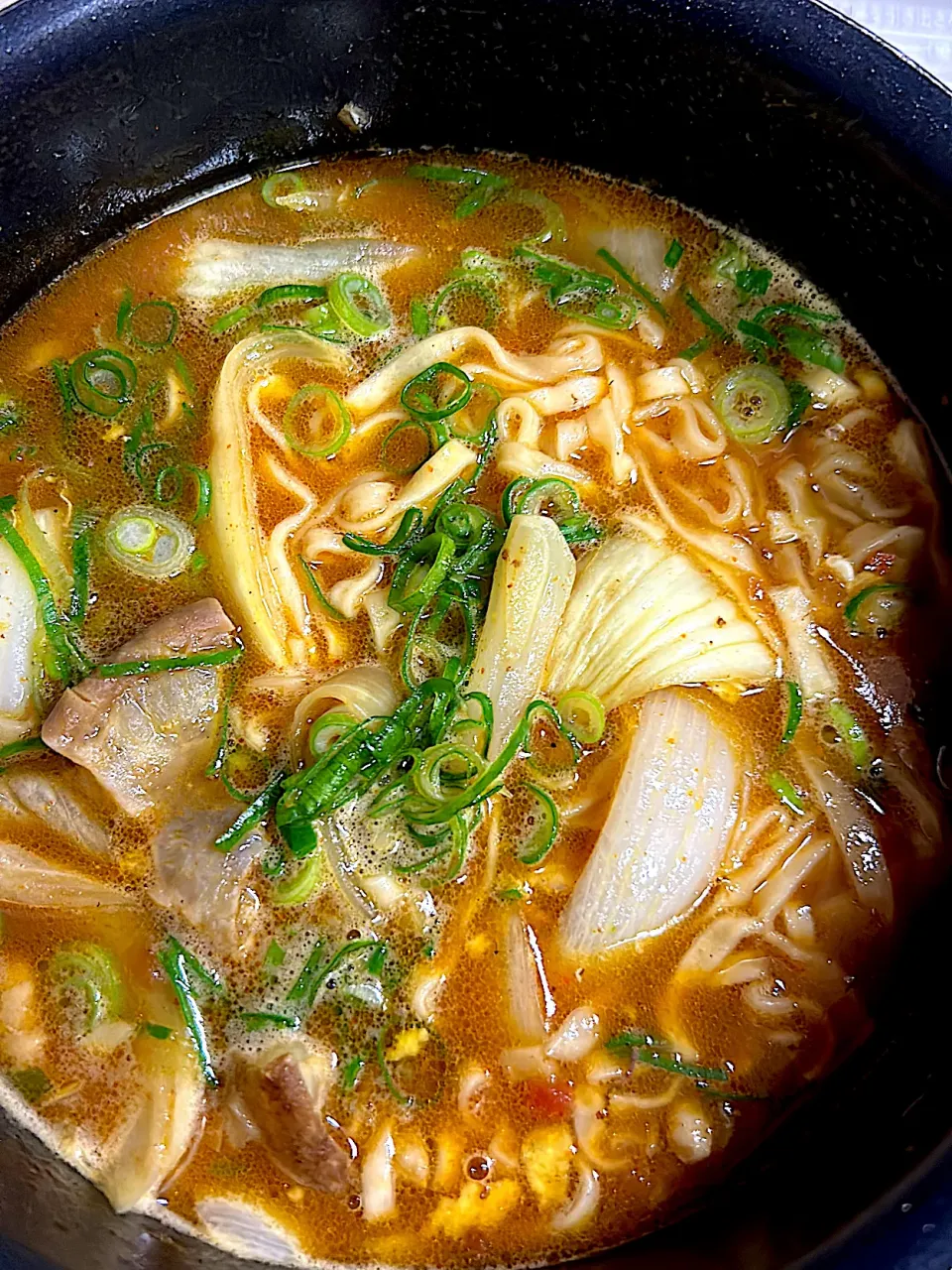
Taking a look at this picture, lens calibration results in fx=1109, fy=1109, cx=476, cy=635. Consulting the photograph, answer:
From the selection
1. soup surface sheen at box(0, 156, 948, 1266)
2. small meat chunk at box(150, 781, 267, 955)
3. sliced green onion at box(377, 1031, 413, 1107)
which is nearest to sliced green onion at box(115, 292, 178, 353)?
soup surface sheen at box(0, 156, 948, 1266)

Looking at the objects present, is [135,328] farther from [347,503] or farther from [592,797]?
[592,797]

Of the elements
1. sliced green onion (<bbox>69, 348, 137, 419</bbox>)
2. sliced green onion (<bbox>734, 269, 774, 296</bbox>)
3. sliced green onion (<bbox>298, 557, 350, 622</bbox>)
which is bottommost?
sliced green onion (<bbox>298, 557, 350, 622</bbox>)

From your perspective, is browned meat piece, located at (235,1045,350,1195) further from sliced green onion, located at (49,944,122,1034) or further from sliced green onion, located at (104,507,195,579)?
sliced green onion, located at (104,507,195,579)

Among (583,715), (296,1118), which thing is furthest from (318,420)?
(296,1118)

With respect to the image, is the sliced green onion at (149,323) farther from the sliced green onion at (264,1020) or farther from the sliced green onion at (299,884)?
the sliced green onion at (264,1020)

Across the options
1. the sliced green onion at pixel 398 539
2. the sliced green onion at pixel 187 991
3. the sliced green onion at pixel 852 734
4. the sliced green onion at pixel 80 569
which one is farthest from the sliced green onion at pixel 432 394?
the sliced green onion at pixel 187 991

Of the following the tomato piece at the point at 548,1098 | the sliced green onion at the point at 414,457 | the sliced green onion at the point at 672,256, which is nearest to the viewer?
the tomato piece at the point at 548,1098

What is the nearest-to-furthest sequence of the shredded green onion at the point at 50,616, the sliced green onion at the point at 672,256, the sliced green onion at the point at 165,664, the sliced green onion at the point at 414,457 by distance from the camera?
the sliced green onion at the point at 165,664
the shredded green onion at the point at 50,616
the sliced green onion at the point at 414,457
the sliced green onion at the point at 672,256
